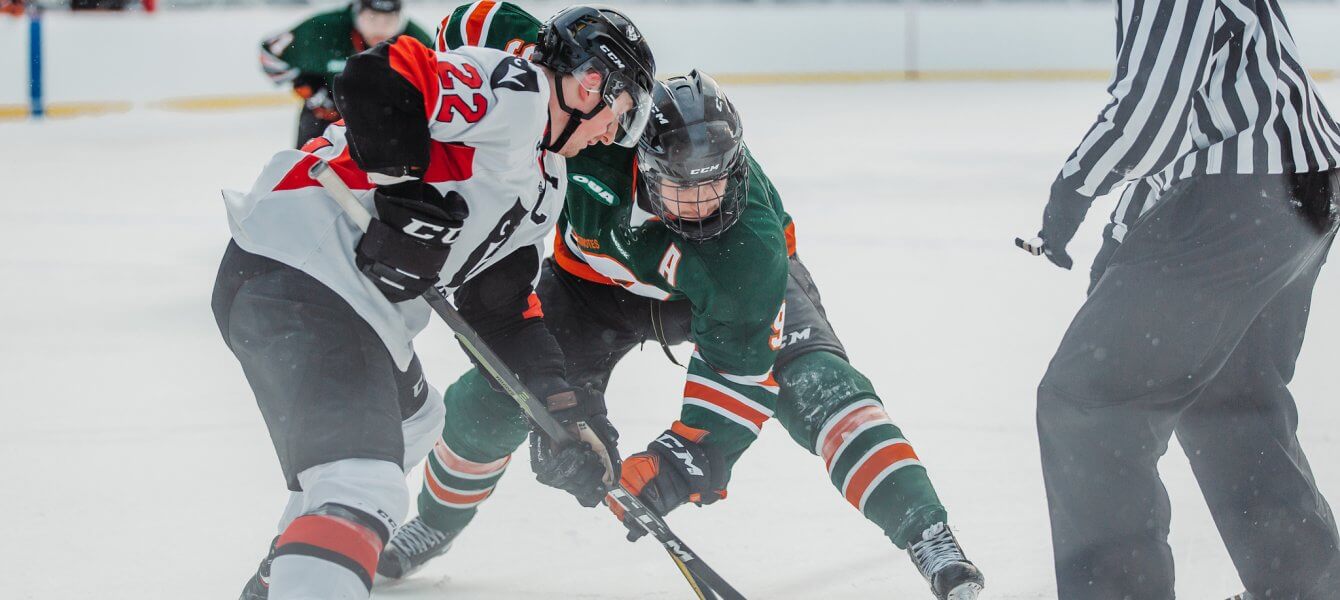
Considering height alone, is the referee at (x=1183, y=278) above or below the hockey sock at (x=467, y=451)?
above

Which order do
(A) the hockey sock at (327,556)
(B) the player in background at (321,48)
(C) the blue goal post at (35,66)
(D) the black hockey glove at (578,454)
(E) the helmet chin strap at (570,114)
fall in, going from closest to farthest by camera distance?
A: 1. (A) the hockey sock at (327,556)
2. (E) the helmet chin strap at (570,114)
3. (D) the black hockey glove at (578,454)
4. (B) the player in background at (321,48)
5. (C) the blue goal post at (35,66)

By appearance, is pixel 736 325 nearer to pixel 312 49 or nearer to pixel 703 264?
pixel 703 264

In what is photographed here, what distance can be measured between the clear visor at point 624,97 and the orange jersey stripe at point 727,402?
40 centimetres

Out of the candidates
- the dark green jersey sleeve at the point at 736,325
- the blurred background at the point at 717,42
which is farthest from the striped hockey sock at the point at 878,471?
the blurred background at the point at 717,42

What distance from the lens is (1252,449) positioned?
2023 millimetres

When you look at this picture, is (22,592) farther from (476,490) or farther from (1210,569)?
(1210,569)

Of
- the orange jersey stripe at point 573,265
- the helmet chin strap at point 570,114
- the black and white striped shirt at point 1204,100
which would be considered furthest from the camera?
the orange jersey stripe at point 573,265

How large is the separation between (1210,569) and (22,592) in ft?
6.17

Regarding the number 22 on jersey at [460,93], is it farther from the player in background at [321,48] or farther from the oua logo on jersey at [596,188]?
the player in background at [321,48]

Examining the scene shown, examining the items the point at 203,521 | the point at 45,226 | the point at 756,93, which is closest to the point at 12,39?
the point at 45,226

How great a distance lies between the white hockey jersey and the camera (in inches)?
72.0

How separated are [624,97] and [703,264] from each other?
0.32 meters

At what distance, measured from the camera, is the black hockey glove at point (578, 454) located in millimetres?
2146

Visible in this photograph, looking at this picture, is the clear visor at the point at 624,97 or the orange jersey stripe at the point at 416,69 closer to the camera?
the orange jersey stripe at the point at 416,69
